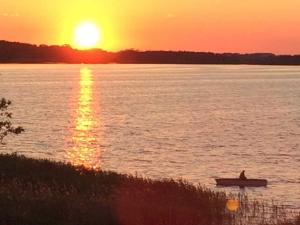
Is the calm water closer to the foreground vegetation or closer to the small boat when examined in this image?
the small boat

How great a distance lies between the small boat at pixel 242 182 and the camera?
46938 mm

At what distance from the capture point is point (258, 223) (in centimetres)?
2689

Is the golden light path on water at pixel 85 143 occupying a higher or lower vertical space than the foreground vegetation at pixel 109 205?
lower

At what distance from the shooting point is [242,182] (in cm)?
4722

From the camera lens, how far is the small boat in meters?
46.9

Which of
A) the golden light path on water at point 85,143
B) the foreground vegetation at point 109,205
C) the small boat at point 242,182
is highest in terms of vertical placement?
the foreground vegetation at point 109,205

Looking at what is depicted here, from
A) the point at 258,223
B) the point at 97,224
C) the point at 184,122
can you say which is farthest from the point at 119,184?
the point at 184,122

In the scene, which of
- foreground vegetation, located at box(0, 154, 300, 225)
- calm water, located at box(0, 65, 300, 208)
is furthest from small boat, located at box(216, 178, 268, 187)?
foreground vegetation, located at box(0, 154, 300, 225)

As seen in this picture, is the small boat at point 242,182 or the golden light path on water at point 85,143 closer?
the small boat at point 242,182

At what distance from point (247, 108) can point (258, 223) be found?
104 meters

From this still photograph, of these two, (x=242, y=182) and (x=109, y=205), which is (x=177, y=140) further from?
(x=109, y=205)

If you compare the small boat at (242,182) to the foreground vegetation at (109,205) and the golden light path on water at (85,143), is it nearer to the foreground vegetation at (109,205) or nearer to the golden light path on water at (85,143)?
the golden light path on water at (85,143)

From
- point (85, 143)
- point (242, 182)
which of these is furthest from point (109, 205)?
point (85, 143)

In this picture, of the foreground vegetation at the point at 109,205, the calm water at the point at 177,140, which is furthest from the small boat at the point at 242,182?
the foreground vegetation at the point at 109,205
